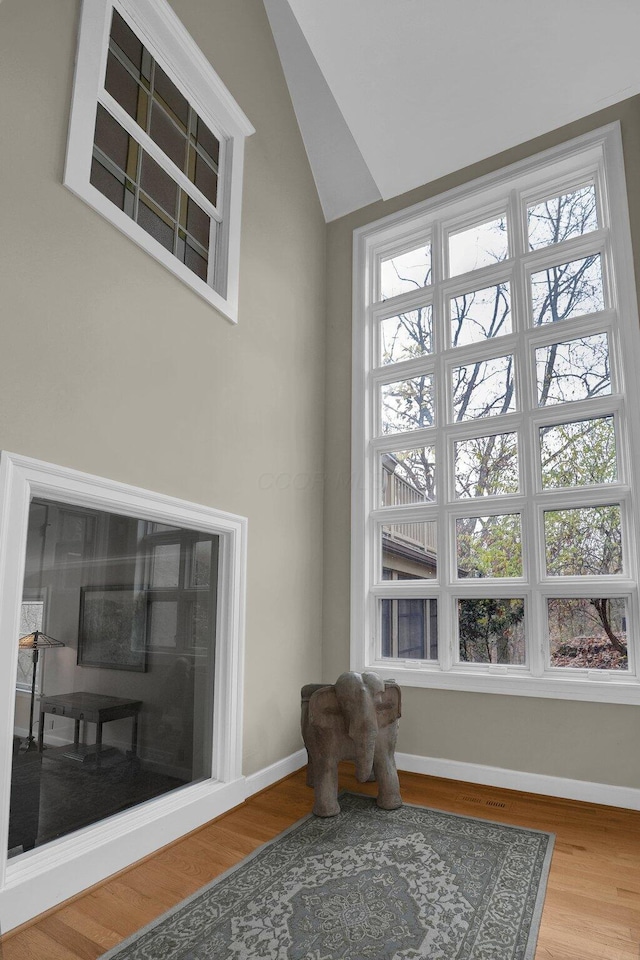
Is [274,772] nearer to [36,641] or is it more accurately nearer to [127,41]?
[36,641]

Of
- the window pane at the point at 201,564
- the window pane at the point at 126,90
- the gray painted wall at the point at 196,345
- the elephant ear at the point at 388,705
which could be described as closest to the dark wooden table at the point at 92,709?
the window pane at the point at 201,564

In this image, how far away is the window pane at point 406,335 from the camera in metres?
4.46

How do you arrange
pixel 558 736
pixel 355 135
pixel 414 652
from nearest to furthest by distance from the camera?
1. pixel 558 736
2. pixel 414 652
3. pixel 355 135

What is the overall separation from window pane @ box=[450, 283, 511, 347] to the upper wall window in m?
1.66

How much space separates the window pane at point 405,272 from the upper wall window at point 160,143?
1433mm

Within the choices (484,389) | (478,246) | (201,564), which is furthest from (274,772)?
(478,246)

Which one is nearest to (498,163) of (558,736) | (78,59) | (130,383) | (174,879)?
(78,59)

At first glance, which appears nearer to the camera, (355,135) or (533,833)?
(533,833)

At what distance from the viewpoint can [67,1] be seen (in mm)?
2691

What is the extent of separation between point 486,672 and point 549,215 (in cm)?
313

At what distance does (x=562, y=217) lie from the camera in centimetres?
409

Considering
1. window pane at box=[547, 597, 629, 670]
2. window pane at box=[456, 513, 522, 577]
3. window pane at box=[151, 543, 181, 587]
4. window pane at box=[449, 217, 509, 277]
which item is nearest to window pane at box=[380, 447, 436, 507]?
window pane at box=[456, 513, 522, 577]

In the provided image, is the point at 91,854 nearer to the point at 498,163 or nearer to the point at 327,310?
the point at 327,310

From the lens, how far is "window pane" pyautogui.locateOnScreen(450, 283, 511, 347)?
13.7 ft
